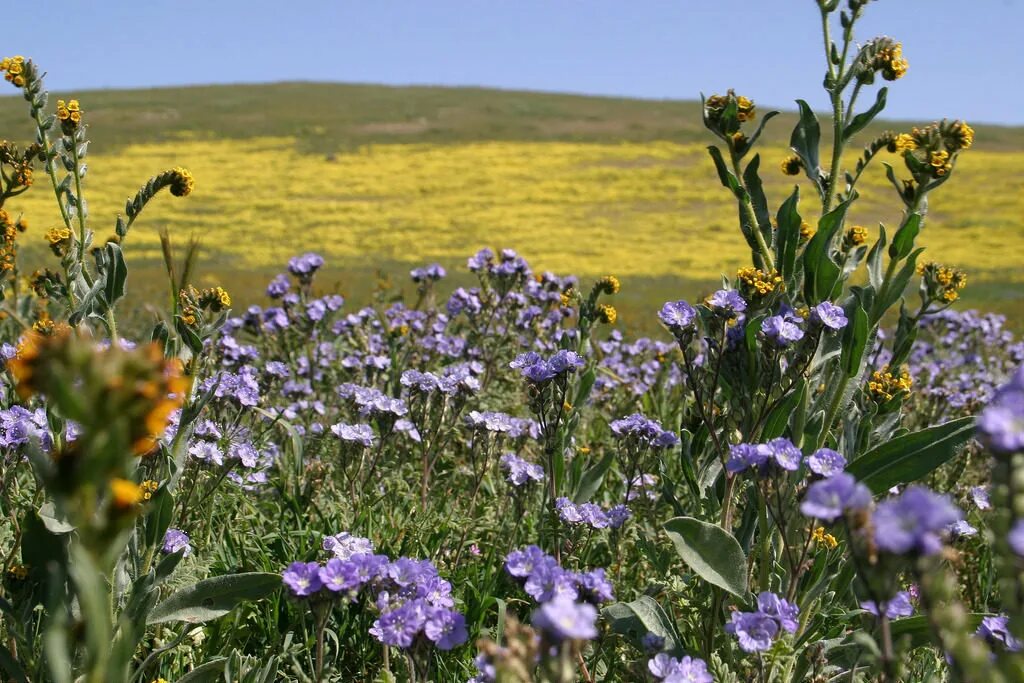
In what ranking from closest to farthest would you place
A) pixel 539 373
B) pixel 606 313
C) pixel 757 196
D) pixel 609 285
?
pixel 757 196 < pixel 539 373 < pixel 606 313 < pixel 609 285

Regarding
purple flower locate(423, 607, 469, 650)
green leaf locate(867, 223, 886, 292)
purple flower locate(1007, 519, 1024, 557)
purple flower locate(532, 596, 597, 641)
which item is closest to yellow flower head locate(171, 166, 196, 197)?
purple flower locate(423, 607, 469, 650)

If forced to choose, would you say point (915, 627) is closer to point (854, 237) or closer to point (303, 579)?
point (854, 237)

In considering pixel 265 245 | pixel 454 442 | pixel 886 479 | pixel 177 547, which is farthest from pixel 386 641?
pixel 265 245

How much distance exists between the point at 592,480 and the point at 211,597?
1439mm

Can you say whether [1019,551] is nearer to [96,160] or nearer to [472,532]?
[472,532]

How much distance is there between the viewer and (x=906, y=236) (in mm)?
2482

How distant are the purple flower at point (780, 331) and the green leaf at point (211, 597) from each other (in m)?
1.42

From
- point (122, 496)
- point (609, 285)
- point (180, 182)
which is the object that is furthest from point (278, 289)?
point (122, 496)

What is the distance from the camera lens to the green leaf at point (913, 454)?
2385mm

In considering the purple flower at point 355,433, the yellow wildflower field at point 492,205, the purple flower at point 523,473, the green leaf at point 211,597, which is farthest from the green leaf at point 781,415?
the yellow wildflower field at point 492,205

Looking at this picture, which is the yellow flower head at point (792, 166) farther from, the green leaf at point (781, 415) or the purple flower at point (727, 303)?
the green leaf at point (781, 415)

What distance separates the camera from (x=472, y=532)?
11.3 ft

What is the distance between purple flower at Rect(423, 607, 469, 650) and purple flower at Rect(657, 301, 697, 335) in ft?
3.94

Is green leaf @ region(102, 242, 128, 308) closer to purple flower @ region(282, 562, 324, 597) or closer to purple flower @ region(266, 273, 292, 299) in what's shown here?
purple flower @ region(282, 562, 324, 597)
